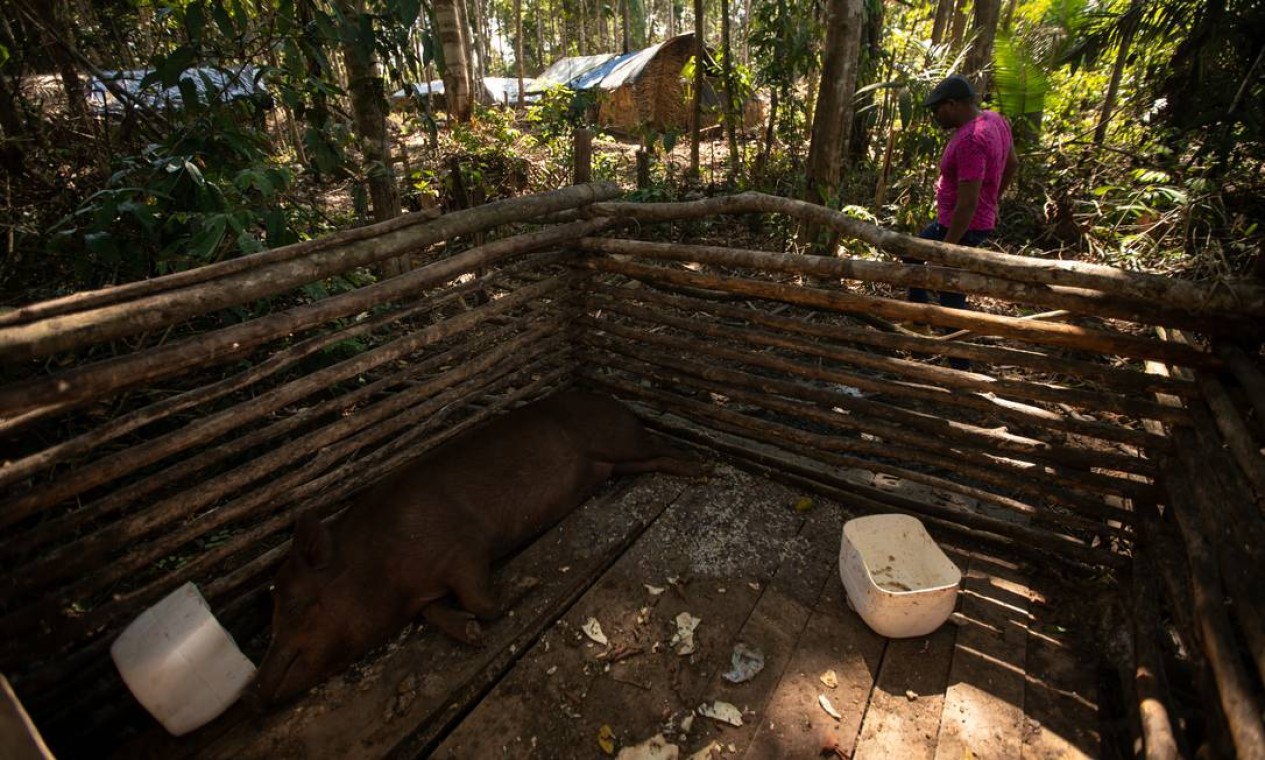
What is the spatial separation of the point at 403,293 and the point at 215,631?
4.85ft

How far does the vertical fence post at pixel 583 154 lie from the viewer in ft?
13.3

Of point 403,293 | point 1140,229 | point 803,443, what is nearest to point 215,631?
point 403,293

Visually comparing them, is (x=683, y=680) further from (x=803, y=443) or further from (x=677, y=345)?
(x=677, y=345)

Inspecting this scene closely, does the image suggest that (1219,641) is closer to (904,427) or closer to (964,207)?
(904,427)

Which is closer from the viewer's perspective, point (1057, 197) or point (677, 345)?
point (677, 345)

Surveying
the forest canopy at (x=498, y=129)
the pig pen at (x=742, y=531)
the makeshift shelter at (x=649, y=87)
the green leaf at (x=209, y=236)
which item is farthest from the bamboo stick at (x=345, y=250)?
the makeshift shelter at (x=649, y=87)

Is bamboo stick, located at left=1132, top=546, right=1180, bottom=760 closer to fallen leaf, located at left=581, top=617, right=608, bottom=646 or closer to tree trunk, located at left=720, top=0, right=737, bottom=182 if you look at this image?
fallen leaf, located at left=581, top=617, right=608, bottom=646

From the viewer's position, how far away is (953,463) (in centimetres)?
281

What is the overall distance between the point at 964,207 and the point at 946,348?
152 cm

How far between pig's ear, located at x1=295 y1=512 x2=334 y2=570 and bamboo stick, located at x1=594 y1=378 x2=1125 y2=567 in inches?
77.8

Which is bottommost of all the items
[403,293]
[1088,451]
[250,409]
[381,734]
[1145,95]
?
[381,734]

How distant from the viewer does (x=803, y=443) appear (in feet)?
10.6

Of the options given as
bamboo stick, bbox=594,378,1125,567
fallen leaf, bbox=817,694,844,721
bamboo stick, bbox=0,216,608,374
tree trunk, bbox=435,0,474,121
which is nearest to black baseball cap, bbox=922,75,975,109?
bamboo stick, bbox=594,378,1125,567

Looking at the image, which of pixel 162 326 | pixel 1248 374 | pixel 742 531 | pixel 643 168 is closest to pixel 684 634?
pixel 742 531
